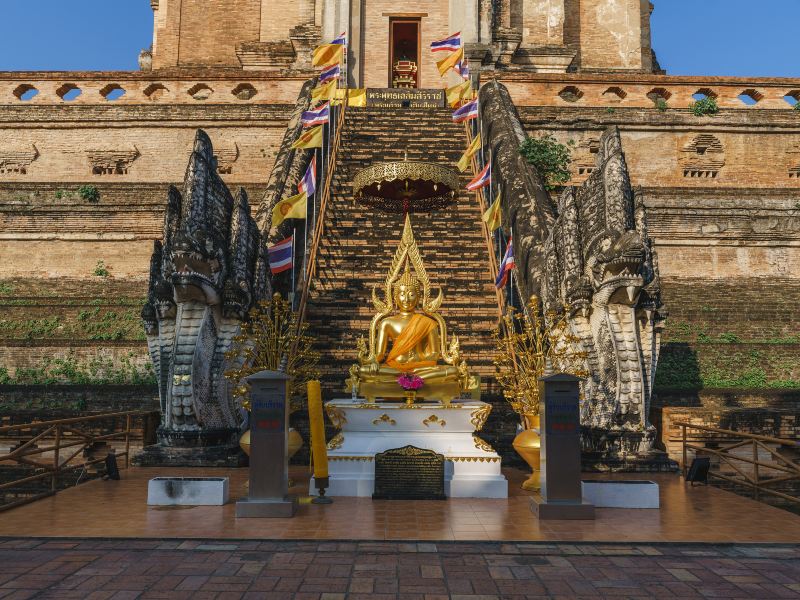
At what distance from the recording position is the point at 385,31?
23.8 meters

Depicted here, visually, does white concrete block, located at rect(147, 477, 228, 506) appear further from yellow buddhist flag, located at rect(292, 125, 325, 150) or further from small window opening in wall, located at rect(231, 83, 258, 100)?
small window opening in wall, located at rect(231, 83, 258, 100)

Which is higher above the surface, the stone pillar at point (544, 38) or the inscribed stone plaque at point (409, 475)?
the stone pillar at point (544, 38)

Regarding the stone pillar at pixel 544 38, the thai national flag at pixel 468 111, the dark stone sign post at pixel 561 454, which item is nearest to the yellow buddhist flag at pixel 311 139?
the thai national flag at pixel 468 111

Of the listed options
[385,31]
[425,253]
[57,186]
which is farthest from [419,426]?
[385,31]

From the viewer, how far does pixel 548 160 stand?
16625mm

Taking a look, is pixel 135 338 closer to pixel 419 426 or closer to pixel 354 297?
pixel 354 297

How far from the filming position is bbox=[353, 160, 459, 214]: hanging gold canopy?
9688 millimetres

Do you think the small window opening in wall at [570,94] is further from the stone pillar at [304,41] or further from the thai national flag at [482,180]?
the stone pillar at [304,41]

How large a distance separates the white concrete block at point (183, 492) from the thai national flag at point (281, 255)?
5.32 m

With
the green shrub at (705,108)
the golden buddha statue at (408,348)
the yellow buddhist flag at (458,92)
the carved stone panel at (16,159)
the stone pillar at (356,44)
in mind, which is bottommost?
the golden buddha statue at (408,348)

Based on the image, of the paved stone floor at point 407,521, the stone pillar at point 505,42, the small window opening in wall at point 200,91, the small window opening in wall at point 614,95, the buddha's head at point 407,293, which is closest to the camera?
the paved stone floor at point 407,521

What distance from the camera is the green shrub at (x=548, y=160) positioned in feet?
54.0

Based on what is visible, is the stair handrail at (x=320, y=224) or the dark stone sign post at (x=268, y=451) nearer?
the dark stone sign post at (x=268, y=451)

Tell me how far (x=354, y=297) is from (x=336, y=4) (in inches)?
589
